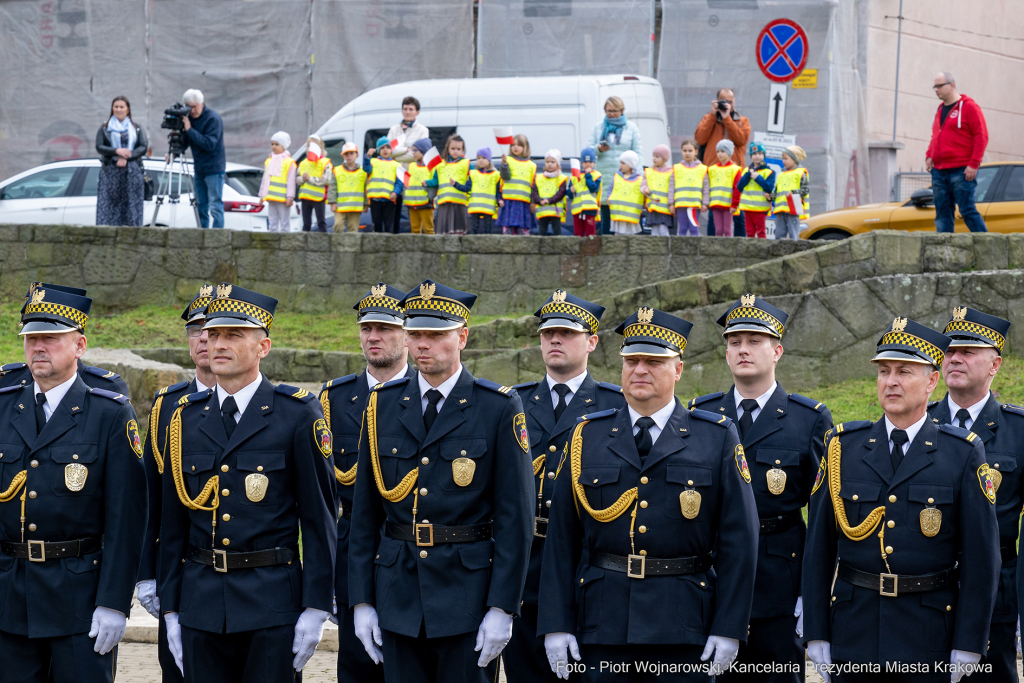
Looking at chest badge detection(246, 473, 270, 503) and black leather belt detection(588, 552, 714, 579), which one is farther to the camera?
chest badge detection(246, 473, 270, 503)

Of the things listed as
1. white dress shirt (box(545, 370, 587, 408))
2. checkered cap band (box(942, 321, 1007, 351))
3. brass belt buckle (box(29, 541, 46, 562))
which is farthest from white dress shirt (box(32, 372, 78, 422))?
checkered cap band (box(942, 321, 1007, 351))

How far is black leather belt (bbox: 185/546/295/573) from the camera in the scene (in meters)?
4.56

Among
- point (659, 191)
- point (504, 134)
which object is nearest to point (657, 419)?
point (659, 191)

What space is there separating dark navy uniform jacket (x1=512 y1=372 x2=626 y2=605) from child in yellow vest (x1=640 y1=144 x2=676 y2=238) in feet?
28.0

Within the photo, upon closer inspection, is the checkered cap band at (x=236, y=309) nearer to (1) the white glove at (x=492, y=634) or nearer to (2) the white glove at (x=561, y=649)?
(1) the white glove at (x=492, y=634)

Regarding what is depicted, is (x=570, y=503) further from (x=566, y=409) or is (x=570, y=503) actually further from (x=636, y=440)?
(x=566, y=409)

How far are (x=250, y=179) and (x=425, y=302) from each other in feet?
42.8

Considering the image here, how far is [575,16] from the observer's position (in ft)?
65.0

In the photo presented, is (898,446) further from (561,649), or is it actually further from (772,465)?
(561,649)

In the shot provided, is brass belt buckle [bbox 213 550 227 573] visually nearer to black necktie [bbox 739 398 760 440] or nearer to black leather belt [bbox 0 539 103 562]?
black leather belt [bbox 0 539 103 562]

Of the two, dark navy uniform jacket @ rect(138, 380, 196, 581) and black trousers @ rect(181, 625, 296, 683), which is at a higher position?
dark navy uniform jacket @ rect(138, 380, 196, 581)

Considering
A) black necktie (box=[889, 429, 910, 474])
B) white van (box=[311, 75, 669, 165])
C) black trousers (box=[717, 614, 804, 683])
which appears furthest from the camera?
white van (box=[311, 75, 669, 165])

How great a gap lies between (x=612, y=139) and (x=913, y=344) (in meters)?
9.94

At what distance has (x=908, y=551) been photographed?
4.52 metres
